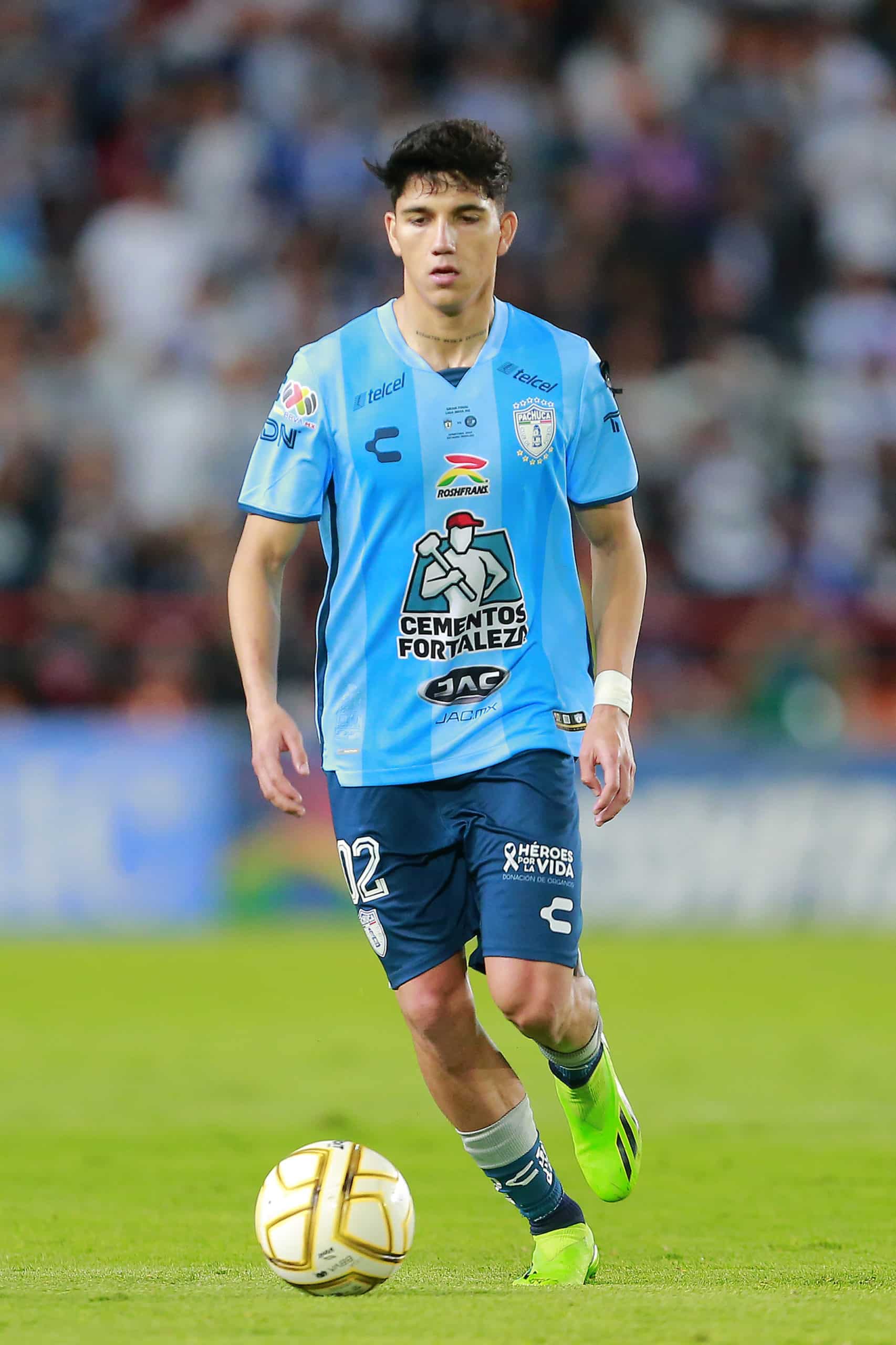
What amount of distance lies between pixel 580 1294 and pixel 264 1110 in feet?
12.4

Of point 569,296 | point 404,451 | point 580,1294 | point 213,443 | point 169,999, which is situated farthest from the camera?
point 569,296

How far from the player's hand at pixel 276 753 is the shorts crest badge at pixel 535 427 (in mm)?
871

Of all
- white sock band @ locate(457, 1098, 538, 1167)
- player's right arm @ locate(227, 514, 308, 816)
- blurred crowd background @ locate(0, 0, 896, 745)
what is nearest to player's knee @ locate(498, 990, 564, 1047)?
white sock band @ locate(457, 1098, 538, 1167)

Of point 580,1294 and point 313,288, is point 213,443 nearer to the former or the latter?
point 313,288

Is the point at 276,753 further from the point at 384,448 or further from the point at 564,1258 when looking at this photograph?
the point at 564,1258

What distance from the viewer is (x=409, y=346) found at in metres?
5.19

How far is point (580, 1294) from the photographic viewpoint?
446cm

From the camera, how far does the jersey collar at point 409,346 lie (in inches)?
203

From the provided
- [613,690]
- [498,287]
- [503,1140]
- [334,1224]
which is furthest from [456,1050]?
[498,287]

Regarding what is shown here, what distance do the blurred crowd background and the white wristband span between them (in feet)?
29.4

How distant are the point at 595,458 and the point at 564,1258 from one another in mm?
1931

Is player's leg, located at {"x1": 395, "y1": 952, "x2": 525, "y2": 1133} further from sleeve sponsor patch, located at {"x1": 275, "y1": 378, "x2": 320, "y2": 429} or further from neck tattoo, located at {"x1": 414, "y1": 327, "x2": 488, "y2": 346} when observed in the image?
neck tattoo, located at {"x1": 414, "y1": 327, "x2": 488, "y2": 346}

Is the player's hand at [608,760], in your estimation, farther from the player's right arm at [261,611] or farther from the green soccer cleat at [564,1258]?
the green soccer cleat at [564,1258]

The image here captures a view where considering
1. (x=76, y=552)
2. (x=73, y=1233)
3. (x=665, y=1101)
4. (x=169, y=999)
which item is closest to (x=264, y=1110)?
(x=665, y=1101)
